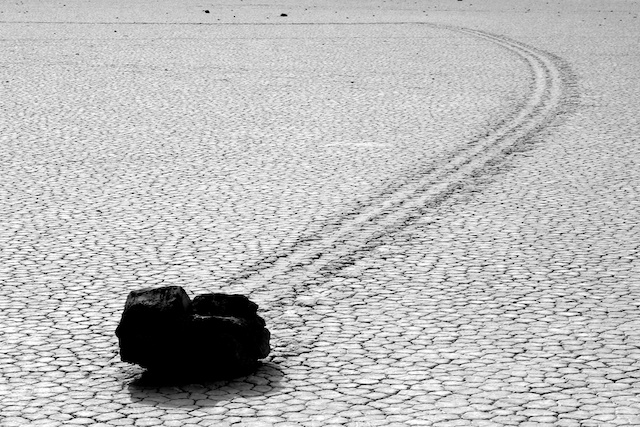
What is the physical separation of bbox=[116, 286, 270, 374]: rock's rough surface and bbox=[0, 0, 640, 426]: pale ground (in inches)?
3.9

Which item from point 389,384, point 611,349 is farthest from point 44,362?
point 611,349

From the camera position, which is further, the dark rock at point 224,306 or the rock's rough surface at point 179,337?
the dark rock at point 224,306

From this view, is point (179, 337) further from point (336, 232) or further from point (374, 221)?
point (374, 221)

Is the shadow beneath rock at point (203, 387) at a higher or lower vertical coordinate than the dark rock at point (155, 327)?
lower

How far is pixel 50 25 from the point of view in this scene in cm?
2045

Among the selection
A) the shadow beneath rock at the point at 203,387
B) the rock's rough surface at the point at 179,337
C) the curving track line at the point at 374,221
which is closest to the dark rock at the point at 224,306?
the rock's rough surface at the point at 179,337

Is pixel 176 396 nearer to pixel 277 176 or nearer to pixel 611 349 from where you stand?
pixel 611 349

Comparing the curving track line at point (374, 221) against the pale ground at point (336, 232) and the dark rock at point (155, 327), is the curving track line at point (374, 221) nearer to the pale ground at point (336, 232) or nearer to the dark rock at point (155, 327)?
the pale ground at point (336, 232)

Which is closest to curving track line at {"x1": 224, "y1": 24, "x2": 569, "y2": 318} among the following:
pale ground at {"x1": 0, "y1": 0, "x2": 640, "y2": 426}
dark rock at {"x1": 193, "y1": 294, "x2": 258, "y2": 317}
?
pale ground at {"x1": 0, "y1": 0, "x2": 640, "y2": 426}

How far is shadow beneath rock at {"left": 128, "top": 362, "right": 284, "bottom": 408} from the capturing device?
14.0 feet

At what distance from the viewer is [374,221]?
23.1 ft

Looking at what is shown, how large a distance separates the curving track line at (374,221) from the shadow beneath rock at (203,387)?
2.52 ft

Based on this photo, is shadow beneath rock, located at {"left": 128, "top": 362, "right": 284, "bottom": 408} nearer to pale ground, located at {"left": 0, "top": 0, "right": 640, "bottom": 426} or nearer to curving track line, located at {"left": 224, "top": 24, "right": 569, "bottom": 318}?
pale ground, located at {"left": 0, "top": 0, "right": 640, "bottom": 426}

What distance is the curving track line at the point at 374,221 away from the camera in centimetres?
572
